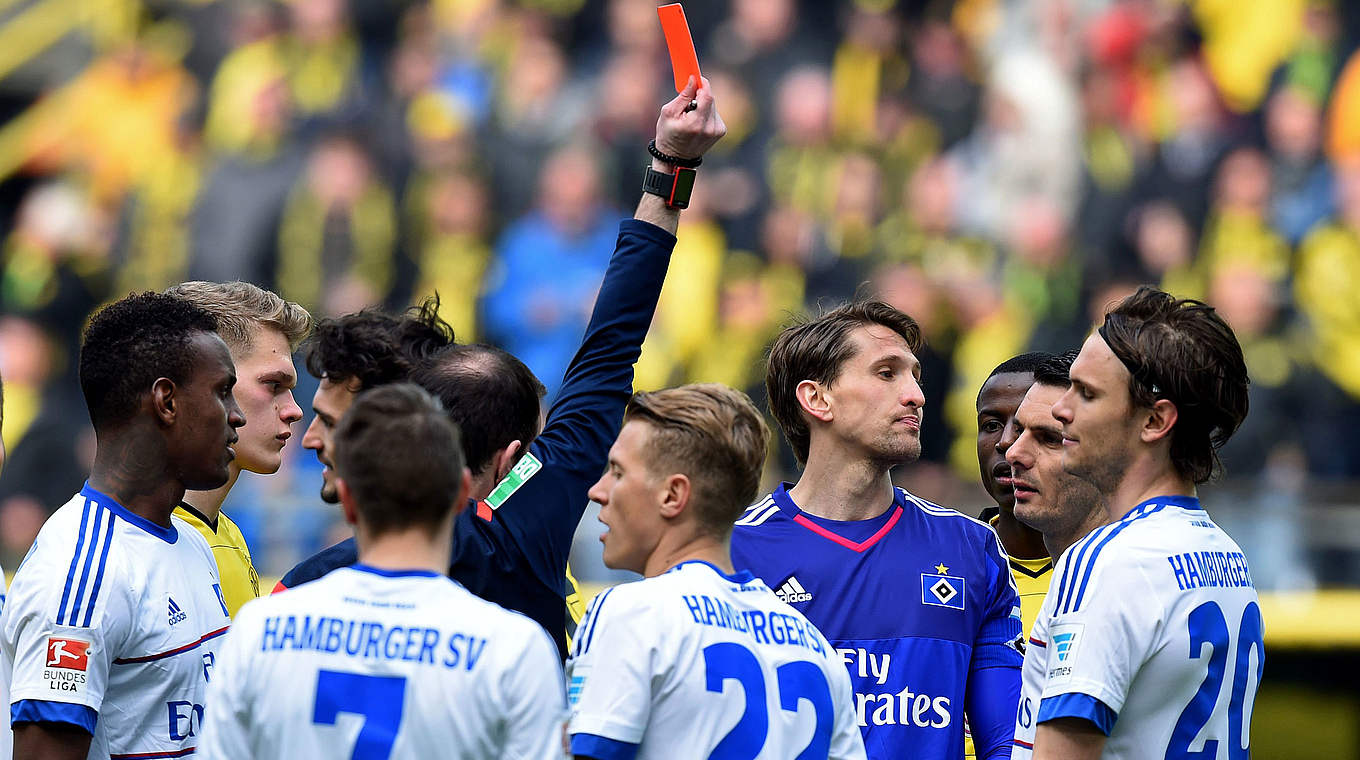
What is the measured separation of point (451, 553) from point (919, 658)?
123 centimetres

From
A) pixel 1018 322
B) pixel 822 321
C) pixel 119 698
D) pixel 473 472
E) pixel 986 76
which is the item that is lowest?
pixel 119 698

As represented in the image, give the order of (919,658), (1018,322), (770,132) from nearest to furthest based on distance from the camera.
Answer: (919,658) < (1018,322) < (770,132)

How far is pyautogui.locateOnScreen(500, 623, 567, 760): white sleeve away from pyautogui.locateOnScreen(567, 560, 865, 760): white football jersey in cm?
25

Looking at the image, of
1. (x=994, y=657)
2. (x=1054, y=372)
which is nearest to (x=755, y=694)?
(x=994, y=657)

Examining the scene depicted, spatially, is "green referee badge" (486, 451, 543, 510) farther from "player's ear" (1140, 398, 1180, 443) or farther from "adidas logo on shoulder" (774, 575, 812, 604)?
"player's ear" (1140, 398, 1180, 443)

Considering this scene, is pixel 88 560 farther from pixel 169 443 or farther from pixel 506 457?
pixel 506 457

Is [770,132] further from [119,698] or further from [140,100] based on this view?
[119,698]

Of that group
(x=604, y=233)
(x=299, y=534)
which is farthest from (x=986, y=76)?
(x=299, y=534)

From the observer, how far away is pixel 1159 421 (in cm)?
327

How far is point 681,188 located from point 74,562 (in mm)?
1556

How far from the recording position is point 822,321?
4211mm

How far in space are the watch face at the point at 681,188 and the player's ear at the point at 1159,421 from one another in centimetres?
115

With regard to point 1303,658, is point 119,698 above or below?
below

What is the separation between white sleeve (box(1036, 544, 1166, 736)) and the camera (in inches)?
118
